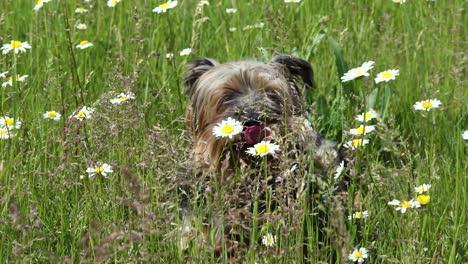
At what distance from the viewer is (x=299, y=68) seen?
454 centimetres

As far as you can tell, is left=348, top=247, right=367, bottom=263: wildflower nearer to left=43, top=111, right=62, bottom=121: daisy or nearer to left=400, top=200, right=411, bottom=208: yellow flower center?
left=400, top=200, right=411, bottom=208: yellow flower center

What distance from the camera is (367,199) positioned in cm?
343

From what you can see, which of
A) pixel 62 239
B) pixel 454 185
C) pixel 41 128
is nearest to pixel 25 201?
pixel 62 239

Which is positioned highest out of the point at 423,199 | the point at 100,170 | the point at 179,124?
the point at 100,170

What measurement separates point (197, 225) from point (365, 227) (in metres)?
0.80

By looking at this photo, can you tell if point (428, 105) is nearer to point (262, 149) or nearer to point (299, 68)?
point (299, 68)

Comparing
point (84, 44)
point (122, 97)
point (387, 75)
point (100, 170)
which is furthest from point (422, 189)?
point (84, 44)

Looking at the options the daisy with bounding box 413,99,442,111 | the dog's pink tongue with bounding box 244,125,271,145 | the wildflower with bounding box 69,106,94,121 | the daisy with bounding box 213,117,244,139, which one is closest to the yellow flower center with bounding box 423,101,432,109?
the daisy with bounding box 413,99,442,111

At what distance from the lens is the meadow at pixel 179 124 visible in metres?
3.02

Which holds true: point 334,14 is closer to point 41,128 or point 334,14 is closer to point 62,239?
point 41,128

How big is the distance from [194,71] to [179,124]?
28cm

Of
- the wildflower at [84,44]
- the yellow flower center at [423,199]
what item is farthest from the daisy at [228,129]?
the wildflower at [84,44]

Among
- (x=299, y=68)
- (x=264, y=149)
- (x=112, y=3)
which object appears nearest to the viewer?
(x=264, y=149)

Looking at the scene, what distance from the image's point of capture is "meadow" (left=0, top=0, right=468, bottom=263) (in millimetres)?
3023
